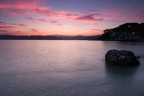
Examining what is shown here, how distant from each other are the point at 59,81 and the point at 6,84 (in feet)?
11.8

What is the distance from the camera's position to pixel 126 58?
19.5 metres

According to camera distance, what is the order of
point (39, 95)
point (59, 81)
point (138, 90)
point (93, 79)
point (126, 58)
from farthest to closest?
1. point (126, 58)
2. point (93, 79)
3. point (59, 81)
4. point (138, 90)
5. point (39, 95)

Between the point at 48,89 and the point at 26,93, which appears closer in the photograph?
the point at 26,93

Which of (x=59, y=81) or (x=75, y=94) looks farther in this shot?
(x=59, y=81)

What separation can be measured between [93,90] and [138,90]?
269 cm

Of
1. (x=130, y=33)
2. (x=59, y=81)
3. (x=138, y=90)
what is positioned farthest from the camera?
(x=130, y=33)

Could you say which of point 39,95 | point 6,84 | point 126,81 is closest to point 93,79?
point 126,81

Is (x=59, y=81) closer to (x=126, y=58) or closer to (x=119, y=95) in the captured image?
(x=119, y=95)

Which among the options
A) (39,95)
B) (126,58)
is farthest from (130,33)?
(39,95)

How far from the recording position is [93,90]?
1085 cm

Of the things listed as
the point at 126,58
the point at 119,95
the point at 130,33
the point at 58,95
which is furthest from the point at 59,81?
the point at 130,33

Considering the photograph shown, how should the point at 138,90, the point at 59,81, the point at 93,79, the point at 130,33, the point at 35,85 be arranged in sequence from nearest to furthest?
the point at 138,90, the point at 35,85, the point at 59,81, the point at 93,79, the point at 130,33

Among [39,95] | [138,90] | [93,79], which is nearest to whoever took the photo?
[39,95]

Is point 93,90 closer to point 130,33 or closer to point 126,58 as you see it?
point 126,58
